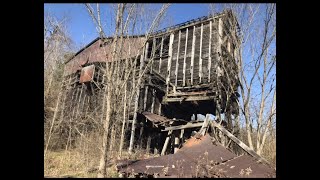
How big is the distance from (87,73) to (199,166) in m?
20.2

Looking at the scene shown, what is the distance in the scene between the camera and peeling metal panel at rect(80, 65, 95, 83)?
23.6 meters

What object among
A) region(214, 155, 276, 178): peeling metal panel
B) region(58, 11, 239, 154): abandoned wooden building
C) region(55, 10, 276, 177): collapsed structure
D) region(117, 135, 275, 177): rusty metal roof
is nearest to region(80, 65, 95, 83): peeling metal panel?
region(58, 11, 239, 154): abandoned wooden building

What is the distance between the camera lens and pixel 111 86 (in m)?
7.38

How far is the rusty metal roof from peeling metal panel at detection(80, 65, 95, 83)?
18.2 meters

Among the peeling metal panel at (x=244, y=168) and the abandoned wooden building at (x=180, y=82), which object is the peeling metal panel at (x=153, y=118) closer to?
the abandoned wooden building at (x=180, y=82)

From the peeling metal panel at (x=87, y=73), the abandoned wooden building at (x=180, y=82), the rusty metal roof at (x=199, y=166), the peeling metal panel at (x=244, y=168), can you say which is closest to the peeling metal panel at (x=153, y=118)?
the abandoned wooden building at (x=180, y=82)

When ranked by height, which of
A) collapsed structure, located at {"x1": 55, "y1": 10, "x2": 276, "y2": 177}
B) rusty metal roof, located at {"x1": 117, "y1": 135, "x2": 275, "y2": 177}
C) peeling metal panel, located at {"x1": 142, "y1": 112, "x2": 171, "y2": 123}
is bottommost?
rusty metal roof, located at {"x1": 117, "y1": 135, "x2": 275, "y2": 177}

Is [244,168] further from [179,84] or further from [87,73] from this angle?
[87,73]

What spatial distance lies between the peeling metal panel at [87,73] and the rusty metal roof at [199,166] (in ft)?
59.7

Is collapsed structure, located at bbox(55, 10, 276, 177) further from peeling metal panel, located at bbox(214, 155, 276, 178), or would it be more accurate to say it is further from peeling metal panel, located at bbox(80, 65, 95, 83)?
peeling metal panel, located at bbox(214, 155, 276, 178)

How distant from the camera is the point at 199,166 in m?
5.37
